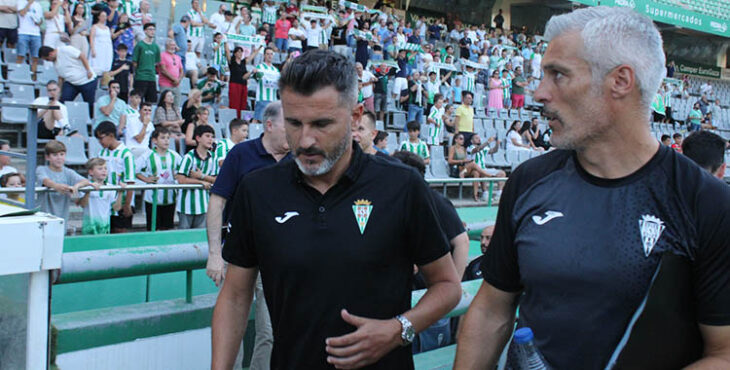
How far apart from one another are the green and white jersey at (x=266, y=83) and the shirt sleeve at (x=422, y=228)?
1072cm

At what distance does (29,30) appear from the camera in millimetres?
11109

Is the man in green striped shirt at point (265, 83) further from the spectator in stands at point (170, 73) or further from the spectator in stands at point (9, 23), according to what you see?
the spectator in stands at point (9, 23)

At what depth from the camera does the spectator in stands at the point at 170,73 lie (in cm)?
1198

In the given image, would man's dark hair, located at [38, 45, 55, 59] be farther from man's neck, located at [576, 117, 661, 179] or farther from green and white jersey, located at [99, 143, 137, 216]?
man's neck, located at [576, 117, 661, 179]

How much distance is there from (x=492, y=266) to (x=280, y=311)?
66cm

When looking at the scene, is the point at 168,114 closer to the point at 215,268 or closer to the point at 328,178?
the point at 215,268

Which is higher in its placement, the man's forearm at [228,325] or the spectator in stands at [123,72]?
the spectator in stands at [123,72]

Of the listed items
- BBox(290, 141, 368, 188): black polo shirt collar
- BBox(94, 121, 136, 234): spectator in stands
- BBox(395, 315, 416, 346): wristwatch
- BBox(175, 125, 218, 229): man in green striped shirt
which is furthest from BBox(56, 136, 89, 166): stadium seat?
BBox(395, 315, 416, 346): wristwatch

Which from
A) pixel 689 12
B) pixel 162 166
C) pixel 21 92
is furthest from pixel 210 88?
pixel 689 12

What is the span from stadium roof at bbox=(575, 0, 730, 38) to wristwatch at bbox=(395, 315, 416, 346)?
25.8 m

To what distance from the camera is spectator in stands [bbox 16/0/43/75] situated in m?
10.9

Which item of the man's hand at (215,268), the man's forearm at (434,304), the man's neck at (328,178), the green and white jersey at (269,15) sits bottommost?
the man's hand at (215,268)

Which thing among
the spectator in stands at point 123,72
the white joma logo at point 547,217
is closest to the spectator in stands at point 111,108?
the spectator in stands at point 123,72

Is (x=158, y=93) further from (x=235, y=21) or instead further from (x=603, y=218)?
(x=603, y=218)
